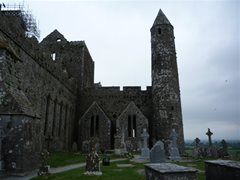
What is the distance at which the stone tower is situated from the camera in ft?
85.7

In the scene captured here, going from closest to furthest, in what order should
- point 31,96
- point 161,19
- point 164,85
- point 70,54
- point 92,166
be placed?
point 92,166 → point 31,96 → point 164,85 → point 161,19 → point 70,54

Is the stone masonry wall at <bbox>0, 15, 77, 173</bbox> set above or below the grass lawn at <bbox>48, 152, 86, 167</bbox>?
above

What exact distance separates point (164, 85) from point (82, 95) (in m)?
11.3

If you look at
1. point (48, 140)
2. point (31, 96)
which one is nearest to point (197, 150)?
point (48, 140)

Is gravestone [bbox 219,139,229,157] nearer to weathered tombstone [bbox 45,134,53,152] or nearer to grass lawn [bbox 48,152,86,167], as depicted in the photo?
grass lawn [bbox 48,152,86,167]

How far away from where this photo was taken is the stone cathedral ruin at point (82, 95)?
15477 millimetres

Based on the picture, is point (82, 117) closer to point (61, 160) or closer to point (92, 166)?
point (61, 160)

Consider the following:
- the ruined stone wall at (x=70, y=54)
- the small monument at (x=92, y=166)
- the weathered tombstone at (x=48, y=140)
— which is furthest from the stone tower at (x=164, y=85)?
the small monument at (x=92, y=166)

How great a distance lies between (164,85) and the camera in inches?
1072

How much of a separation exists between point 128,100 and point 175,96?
22.0ft

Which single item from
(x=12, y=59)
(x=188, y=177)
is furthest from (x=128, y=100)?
(x=188, y=177)

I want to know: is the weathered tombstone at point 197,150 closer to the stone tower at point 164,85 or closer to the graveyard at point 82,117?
the graveyard at point 82,117

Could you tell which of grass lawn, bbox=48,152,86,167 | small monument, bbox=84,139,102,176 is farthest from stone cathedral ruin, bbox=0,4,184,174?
small monument, bbox=84,139,102,176

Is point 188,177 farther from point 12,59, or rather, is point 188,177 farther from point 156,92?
point 156,92
